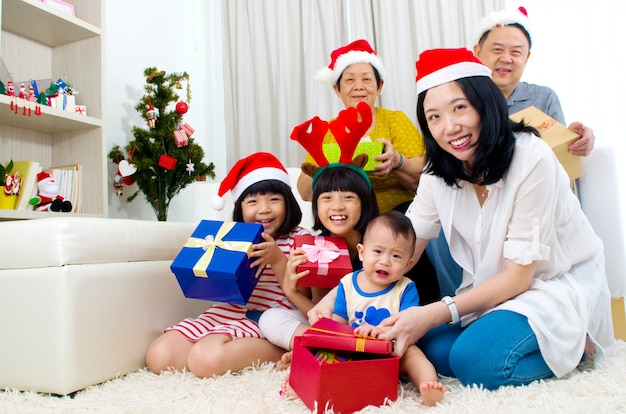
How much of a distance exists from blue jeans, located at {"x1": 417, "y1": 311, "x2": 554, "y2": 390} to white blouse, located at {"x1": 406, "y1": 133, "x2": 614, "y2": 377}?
0.03m

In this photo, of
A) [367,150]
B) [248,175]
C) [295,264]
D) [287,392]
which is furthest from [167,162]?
[287,392]

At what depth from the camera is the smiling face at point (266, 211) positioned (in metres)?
1.61

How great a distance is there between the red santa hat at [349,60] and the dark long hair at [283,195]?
66cm

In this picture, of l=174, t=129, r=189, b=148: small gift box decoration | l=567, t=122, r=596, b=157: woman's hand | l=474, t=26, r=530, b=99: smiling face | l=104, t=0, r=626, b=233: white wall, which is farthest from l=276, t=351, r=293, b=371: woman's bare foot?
l=104, t=0, r=626, b=233: white wall

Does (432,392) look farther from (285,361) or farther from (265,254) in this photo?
(265,254)

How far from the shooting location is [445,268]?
1.68 metres

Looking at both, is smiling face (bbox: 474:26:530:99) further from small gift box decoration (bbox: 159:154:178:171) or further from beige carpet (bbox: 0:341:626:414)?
small gift box decoration (bbox: 159:154:178:171)

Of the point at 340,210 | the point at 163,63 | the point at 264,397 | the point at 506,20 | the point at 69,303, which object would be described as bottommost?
the point at 264,397

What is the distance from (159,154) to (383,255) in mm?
1845

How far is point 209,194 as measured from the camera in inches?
87.5

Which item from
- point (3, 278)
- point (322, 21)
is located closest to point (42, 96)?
point (3, 278)

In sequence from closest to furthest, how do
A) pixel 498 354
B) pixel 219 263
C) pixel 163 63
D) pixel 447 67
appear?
pixel 498 354
pixel 447 67
pixel 219 263
pixel 163 63

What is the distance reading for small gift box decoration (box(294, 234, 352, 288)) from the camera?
138 centimetres

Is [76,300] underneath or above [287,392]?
above
